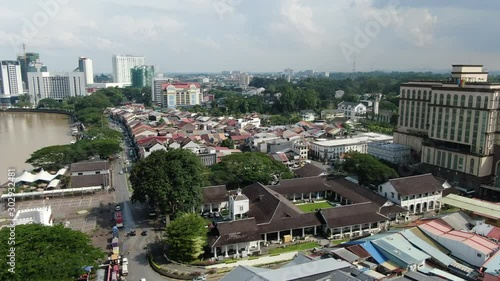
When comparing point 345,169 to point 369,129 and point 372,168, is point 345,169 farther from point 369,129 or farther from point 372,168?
point 369,129

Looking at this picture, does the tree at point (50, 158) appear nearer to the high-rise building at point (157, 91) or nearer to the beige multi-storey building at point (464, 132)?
the beige multi-storey building at point (464, 132)

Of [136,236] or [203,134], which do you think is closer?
[136,236]

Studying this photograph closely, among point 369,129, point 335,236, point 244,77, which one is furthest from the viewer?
point 244,77

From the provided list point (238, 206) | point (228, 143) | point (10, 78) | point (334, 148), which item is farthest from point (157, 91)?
point (238, 206)

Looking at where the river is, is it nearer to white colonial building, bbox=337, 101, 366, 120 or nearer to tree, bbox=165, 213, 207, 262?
tree, bbox=165, 213, 207, 262

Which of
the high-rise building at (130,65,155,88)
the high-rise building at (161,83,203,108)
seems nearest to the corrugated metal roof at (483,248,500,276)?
the high-rise building at (161,83,203,108)

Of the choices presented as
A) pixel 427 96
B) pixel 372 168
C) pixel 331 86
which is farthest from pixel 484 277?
pixel 331 86

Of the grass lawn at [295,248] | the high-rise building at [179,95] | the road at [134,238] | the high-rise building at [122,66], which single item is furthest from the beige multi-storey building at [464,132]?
the high-rise building at [122,66]
